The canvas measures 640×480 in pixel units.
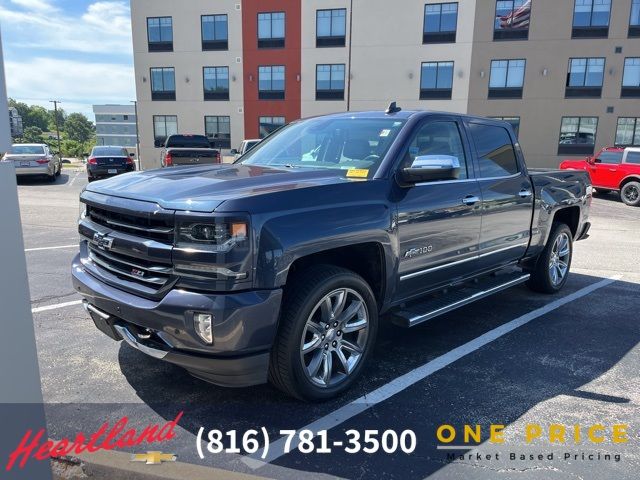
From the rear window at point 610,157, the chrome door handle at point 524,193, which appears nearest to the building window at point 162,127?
the rear window at point 610,157

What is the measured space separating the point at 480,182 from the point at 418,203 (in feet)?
3.35

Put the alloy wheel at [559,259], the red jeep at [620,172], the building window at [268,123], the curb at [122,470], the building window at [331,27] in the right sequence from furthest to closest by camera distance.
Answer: the building window at [268,123]
the building window at [331,27]
the red jeep at [620,172]
the alloy wheel at [559,259]
the curb at [122,470]

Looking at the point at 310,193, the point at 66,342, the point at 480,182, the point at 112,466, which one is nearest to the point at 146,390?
the point at 112,466

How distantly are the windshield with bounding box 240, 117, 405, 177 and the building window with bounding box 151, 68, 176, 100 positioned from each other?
33.1m

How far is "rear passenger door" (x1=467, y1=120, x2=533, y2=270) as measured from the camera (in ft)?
14.8

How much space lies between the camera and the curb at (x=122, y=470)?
98.3 inches

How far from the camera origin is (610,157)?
1705 cm

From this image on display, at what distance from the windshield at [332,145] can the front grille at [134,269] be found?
5.01 ft

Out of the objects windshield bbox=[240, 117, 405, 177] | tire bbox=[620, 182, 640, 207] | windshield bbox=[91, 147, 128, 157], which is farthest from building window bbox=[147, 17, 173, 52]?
windshield bbox=[240, 117, 405, 177]

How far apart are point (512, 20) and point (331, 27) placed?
36.6 ft

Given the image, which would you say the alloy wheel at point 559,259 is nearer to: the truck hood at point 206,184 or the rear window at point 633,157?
the truck hood at point 206,184

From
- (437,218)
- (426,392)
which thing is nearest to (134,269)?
Answer: (426,392)

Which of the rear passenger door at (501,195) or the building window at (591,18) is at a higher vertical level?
the building window at (591,18)


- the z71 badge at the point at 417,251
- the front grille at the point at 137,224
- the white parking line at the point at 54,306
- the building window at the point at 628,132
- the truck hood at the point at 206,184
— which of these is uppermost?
the building window at the point at 628,132
